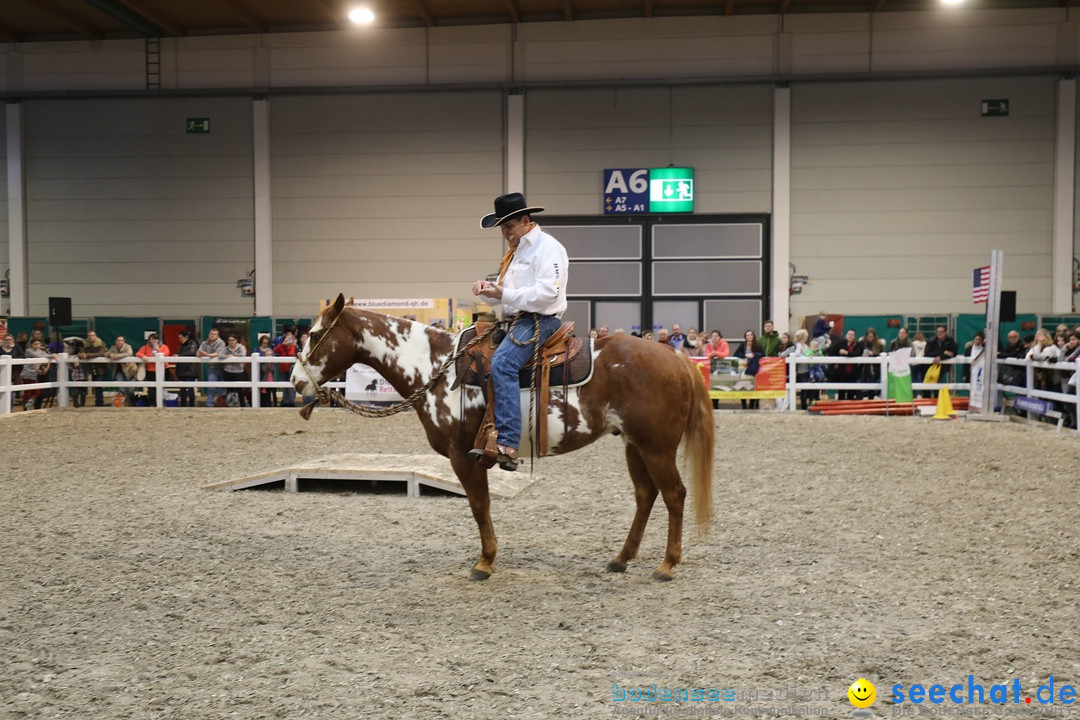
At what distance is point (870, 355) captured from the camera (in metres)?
16.8

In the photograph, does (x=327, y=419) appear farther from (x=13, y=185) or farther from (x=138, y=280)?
(x=13, y=185)

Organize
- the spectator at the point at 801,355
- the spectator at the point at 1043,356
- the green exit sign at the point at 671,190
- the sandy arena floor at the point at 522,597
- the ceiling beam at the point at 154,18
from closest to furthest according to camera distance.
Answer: the sandy arena floor at the point at 522,597 → the spectator at the point at 1043,356 → the spectator at the point at 801,355 → the ceiling beam at the point at 154,18 → the green exit sign at the point at 671,190

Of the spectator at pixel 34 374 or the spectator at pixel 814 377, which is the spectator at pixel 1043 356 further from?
the spectator at pixel 34 374

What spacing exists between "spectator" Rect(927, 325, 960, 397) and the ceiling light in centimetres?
1361

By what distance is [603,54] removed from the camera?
21188 millimetres

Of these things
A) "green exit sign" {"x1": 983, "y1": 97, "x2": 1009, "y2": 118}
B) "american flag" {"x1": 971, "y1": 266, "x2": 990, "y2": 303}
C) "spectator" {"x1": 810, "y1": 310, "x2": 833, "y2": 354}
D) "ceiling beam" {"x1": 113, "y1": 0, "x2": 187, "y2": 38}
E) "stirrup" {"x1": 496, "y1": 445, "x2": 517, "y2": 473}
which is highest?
"ceiling beam" {"x1": 113, "y1": 0, "x2": 187, "y2": 38}

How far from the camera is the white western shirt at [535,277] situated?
4934 millimetres

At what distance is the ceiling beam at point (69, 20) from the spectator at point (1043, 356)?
70.8ft

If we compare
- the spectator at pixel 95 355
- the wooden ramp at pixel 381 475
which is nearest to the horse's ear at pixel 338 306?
the wooden ramp at pixel 381 475

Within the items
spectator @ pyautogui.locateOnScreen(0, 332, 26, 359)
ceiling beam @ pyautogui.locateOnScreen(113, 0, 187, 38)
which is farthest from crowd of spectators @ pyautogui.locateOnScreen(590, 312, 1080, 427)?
ceiling beam @ pyautogui.locateOnScreen(113, 0, 187, 38)

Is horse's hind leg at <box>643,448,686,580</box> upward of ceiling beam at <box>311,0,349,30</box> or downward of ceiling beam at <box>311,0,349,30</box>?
downward

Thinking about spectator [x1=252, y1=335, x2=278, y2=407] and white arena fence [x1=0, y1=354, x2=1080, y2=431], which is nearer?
white arena fence [x1=0, y1=354, x2=1080, y2=431]

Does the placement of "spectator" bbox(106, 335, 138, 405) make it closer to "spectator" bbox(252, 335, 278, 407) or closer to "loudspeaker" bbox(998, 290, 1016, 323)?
"spectator" bbox(252, 335, 278, 407)

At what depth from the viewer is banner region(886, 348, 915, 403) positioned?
51.1 ft
